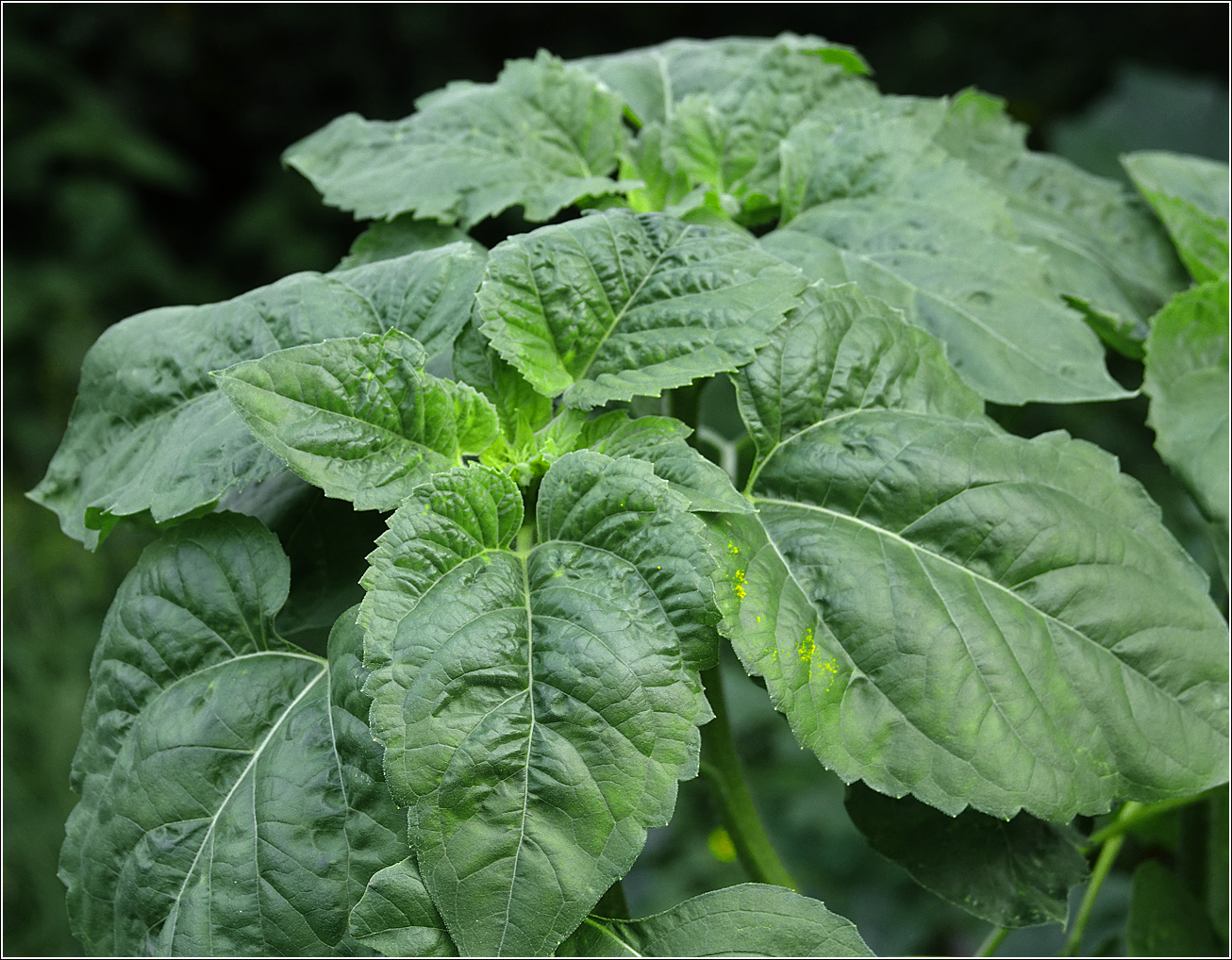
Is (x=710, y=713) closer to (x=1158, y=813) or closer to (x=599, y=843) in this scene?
(x=599, y=843)

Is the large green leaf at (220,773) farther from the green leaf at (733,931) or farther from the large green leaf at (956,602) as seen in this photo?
the large green leaf at (956,602)

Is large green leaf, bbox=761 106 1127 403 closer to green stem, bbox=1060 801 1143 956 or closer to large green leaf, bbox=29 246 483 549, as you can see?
large green leaf, bbox=29 246 483 549

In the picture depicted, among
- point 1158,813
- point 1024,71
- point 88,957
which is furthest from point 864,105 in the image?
point 1024,71

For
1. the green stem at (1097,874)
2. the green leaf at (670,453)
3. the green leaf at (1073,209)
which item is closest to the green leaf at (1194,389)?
the green leaf at (1073,209)

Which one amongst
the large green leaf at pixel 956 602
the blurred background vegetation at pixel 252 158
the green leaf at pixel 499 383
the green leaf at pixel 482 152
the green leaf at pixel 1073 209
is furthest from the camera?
the blurred background vegetation at pixel 252 158

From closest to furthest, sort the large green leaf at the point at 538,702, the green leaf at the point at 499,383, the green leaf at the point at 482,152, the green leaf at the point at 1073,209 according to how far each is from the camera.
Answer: the large green leaf at the point at 538,702
the green leaf at the point at 499,383
the green leaf at the point at 482,152
the green leaf at the point at 1073,209

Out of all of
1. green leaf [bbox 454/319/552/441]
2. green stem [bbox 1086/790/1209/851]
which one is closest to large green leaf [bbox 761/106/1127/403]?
green leaf [bbox 454/319/552/441]

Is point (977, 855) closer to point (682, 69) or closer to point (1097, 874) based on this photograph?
point (1097, 874)
